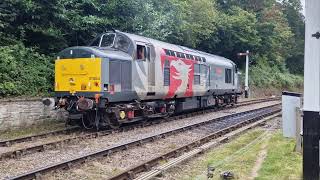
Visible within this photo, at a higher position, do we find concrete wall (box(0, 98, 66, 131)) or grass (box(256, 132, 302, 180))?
concrete wall (box(0, 98, 66, 131))

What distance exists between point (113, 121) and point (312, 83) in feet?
33.6

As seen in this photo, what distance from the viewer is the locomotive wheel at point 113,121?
15.0 m

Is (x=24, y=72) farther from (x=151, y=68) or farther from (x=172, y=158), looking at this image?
(x=172, y=158)

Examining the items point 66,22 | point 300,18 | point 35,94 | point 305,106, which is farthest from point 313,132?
point 300,18

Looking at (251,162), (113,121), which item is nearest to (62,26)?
(113,121)

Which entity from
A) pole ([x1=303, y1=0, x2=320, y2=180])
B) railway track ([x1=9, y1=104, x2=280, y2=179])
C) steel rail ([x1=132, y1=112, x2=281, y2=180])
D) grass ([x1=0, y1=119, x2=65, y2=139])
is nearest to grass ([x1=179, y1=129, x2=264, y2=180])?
steel rail ([x1=132, y1=112, x2=281, y2=180])

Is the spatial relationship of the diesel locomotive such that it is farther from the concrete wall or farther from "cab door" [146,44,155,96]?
the concrete wall

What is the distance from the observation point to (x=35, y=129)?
49.0ft

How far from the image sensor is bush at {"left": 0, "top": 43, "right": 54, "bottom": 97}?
49.4 feet

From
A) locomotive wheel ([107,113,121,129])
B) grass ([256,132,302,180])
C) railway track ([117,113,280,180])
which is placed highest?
locomotive wheel ([107,113,121,129])

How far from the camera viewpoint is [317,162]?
5988mm

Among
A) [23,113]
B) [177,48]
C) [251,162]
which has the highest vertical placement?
[177,48]

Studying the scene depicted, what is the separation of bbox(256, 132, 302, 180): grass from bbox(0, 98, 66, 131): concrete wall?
8400 millimetres

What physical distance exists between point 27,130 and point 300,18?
61.4 meters
